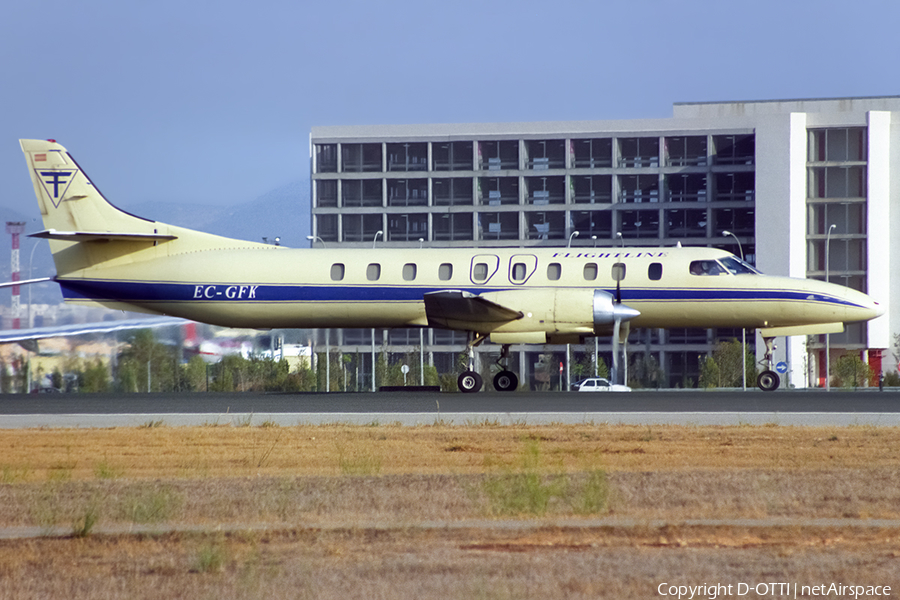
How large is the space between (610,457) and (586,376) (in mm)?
58534

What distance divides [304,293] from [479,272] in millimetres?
5098

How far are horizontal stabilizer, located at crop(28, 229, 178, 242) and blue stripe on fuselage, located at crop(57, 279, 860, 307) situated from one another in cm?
125

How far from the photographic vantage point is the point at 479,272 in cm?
2745

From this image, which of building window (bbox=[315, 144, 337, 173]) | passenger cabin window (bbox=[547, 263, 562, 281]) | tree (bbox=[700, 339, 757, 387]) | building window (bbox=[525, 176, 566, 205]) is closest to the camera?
passenger cabin window (bbox=[547, 263, 562, 281])

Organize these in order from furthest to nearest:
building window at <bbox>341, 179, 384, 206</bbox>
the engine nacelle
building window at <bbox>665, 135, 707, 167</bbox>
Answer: building window at <bbox>341, 179, 384, 206</bbox> → building window at <bbox>665, 135, 707, 167</bbox> → the engine nacelle

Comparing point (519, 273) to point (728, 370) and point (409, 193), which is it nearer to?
point (728, 370)

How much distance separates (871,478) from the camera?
41.4ft

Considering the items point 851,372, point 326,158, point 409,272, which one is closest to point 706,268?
point 409,272

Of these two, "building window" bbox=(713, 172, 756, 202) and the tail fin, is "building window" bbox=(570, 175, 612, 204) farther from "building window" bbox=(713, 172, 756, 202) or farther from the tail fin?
the tail fin

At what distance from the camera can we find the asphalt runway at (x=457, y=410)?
1908 cm

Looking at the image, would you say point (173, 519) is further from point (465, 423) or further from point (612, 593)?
point (465, 423)

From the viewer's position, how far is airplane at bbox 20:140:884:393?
86.6 feet

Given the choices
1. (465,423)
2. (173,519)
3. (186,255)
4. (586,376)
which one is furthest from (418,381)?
(173,519)

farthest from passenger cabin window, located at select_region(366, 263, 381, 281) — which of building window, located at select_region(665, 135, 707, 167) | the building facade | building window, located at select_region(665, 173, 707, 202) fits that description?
building window, located at select_region(665, 135, 707, 167)
